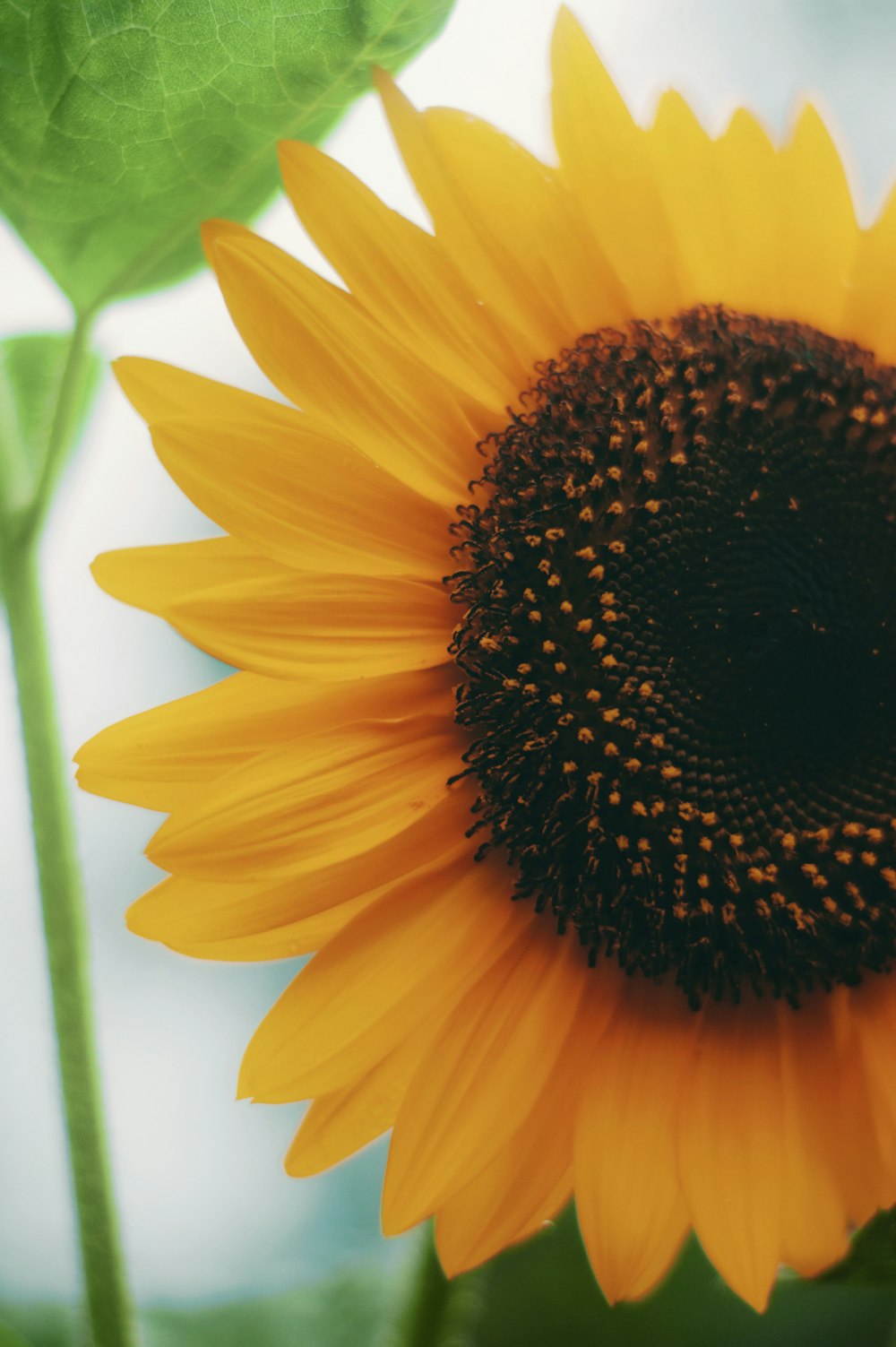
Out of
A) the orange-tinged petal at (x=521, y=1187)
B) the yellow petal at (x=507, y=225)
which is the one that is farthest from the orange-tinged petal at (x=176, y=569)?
the orange-tinged petal at (x=521, y=1187)

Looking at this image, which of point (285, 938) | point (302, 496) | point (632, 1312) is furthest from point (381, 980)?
point (632, 1312)

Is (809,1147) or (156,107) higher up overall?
(156,107)

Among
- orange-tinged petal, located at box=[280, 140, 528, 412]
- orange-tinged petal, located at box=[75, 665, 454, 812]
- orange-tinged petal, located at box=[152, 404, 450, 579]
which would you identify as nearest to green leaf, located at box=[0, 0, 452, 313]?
orange-tinged petal, located at box=[280, 140, 528, 412]

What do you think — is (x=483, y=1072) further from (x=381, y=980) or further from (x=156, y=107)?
(x=156, y=107)

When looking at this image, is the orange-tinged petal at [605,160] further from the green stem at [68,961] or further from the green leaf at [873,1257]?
the green leaf at [873,1257]

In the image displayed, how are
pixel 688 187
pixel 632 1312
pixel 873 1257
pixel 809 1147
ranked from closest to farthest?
pixel 873 1257 < pixel 809 1147 < pixel 688 187 < pixel 632 1312

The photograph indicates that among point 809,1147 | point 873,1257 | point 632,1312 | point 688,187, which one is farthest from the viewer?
point 632,1312

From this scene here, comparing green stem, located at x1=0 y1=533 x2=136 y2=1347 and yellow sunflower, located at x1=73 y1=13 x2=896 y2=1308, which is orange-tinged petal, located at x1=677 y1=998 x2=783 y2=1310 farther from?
green stem, located at x1=0 y1=533 x2=136 y2=1347
